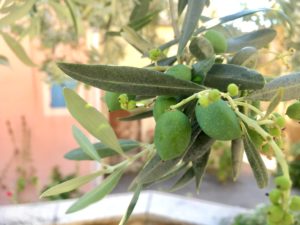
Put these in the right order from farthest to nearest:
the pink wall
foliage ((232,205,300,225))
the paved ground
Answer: the paved ground < the pink wall < foliage ((232,205,300,225))

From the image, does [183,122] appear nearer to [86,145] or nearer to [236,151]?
[236,151]

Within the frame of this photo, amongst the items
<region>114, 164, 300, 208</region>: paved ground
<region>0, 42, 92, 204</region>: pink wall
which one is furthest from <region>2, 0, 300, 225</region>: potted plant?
<region>114, 164, 300, 208</region>: paved ground

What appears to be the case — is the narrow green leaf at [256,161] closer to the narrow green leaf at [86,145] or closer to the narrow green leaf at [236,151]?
the narrow green leaf at [236,151]

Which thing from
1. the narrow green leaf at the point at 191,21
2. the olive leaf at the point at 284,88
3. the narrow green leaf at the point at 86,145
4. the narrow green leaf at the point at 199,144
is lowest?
the narrow green leaf at the point at 86,145

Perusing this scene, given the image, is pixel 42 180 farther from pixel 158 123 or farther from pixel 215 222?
pixel 158 123

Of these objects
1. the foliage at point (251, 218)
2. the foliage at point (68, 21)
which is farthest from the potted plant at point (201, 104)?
the foliage at point (251, 218)

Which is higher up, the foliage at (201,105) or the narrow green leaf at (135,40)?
the narrow green leaf at (135,40)

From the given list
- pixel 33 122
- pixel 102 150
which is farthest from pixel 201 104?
pixel 33 122

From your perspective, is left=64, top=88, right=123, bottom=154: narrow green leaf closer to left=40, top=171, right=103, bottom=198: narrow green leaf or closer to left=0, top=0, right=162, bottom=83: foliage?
left=40, top=171, right=103, bottom=198: narrow green leaf
